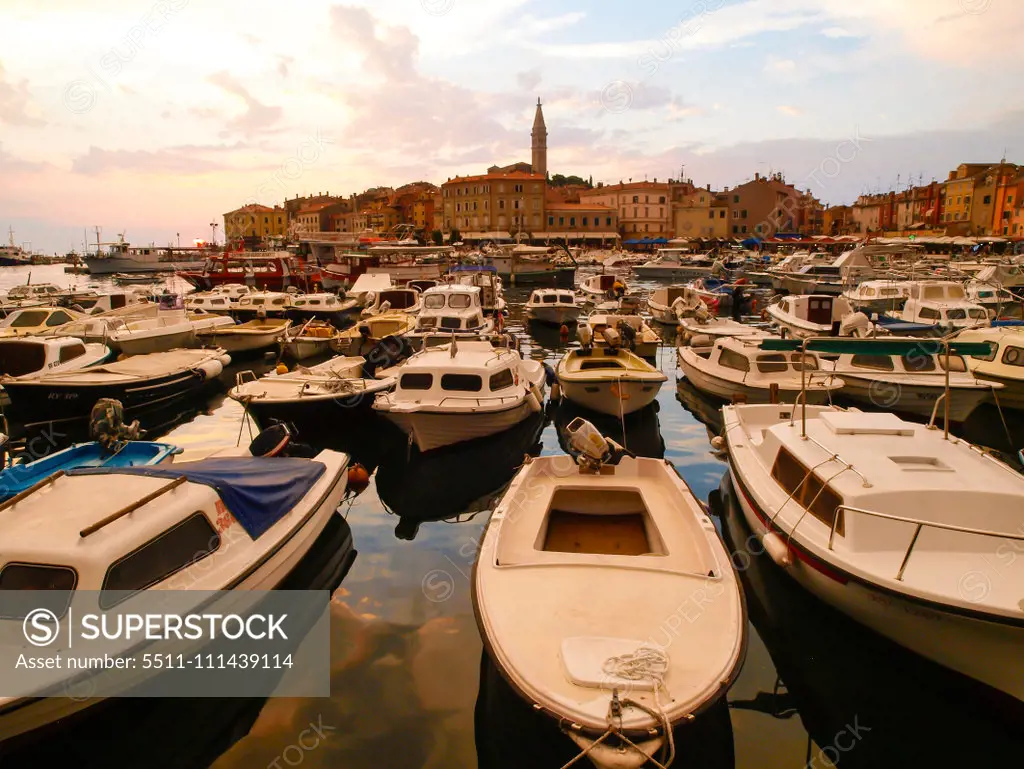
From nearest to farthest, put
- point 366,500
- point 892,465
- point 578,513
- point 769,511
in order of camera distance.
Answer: point 892,465, point 769,511, point 578,513, point 366,500

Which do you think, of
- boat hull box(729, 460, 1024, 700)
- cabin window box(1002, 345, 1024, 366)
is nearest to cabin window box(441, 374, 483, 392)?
boat hull box(729, 460, 1024, 700)

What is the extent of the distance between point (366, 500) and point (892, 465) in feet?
29.9

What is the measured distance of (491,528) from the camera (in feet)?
25.7

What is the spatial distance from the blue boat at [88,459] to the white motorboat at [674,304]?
996 inches

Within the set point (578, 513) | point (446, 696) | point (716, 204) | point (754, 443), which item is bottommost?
point (446, 696)

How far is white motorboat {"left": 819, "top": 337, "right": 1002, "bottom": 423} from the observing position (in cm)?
1512

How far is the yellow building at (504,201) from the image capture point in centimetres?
10294

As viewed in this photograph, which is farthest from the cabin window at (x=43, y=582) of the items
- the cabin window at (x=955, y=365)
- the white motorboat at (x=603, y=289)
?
the white motorboat at (x=603, y=289)

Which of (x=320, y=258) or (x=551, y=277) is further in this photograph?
(x=320, y=258)

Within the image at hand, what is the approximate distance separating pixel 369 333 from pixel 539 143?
131m

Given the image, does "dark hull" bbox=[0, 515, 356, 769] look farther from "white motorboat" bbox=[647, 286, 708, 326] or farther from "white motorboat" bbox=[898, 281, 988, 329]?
"white motorboat" bbox=[647, 286, 708, 326]

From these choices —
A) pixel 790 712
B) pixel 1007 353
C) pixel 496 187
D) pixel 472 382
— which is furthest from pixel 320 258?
pixel 790 712

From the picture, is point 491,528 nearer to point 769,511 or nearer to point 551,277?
point 769,511

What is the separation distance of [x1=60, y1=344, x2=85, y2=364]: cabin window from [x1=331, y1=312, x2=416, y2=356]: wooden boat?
329 inches
